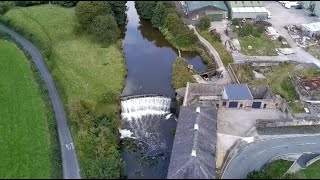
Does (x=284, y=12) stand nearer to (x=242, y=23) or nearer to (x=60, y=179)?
(x=242, y=23)

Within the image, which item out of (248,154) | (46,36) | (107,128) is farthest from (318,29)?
(46,36)

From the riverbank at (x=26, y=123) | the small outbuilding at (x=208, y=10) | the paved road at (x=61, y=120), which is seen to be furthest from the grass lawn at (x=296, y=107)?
the riverbank at (x=26, y=123)

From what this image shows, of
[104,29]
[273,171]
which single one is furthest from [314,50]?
[104,29]

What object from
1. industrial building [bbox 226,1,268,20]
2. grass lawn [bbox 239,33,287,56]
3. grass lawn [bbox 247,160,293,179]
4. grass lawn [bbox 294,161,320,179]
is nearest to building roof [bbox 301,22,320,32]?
grass lawn [bbox 239,33,287,56]

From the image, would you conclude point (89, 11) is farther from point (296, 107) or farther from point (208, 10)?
point (296, 107)

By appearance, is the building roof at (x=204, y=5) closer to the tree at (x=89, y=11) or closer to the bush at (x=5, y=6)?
the tree at (x=89, y=11)

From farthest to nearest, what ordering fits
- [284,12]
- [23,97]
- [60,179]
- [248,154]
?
[284,12]
[23,97]
[248,154]
[60,179]
